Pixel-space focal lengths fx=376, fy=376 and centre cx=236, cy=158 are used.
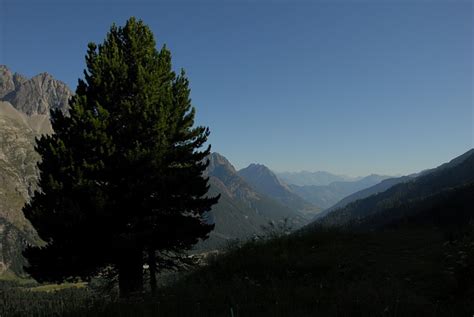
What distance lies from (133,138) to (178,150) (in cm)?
228

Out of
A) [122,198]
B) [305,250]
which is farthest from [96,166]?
[305,250]

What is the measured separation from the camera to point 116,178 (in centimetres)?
1717

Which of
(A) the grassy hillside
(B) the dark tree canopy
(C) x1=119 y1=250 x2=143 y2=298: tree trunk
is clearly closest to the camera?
(A) the grassy hillside

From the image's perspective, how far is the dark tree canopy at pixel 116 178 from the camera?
53.0ft

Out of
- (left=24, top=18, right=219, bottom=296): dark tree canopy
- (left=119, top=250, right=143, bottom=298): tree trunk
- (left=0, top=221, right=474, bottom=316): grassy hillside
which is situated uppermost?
(left=24, top=18, right=219, bottom=296): dark tree canopy

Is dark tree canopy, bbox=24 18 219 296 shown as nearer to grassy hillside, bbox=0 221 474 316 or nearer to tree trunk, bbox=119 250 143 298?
tree trunk, bbox=119 250 143 298

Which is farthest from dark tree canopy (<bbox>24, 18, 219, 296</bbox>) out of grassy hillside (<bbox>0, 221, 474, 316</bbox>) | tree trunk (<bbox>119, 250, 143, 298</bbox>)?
grassy hillside (<bbox>0, 221, 474, 316</bbox>)

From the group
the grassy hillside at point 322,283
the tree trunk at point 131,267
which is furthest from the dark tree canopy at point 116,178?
the grassy hillside at point 322,283

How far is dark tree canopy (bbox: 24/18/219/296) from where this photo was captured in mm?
16156

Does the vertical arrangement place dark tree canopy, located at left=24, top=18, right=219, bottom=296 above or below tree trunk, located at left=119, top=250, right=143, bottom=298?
above

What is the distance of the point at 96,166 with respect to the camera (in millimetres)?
16281

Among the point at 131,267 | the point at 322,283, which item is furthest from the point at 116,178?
the point at 322,283

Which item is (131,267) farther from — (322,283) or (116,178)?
(322,283)

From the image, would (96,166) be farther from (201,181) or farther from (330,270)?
(330,270)
